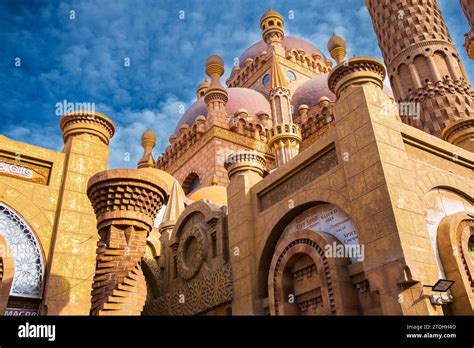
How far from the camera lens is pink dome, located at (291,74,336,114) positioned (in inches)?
909

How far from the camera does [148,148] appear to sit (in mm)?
23297

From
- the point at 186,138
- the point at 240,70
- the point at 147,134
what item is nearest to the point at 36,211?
the point at 186,138

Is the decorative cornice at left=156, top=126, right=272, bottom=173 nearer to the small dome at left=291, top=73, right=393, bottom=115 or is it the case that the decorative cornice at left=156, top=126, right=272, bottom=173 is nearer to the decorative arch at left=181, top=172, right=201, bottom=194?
the decorative arch at left=181, top=172, right=201, bottom=194

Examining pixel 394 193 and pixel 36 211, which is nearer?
pixel 394 193

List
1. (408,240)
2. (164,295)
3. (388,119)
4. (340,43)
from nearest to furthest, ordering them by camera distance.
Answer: (408,240) → (388,119) → (164,295) → (340,43)

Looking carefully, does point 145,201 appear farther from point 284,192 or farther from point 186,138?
point 186,138

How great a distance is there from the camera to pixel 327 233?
23.2 ft

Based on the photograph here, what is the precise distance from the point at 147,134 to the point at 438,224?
18845 millimetres

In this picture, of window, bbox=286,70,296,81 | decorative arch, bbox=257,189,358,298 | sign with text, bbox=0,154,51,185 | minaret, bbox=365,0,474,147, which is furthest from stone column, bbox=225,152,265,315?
window, bbox=286,70,296,81

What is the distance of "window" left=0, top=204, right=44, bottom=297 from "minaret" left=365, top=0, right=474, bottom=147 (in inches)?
425

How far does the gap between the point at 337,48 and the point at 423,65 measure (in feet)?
31.3

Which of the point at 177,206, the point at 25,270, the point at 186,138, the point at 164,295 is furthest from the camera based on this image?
the point at 186,138

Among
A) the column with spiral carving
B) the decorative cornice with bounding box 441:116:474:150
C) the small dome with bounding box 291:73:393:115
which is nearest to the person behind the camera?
the column with spiral carving

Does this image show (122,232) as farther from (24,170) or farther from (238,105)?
(238,105)
